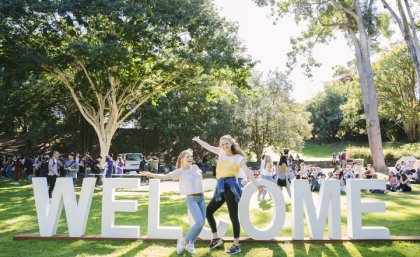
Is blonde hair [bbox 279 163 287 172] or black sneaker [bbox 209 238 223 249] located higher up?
blonde hair [bbox 279 163 287 172]

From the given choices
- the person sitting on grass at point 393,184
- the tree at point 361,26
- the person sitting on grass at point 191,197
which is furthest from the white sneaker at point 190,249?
the tree at point 361,26

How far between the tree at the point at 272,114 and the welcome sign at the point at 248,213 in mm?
25820

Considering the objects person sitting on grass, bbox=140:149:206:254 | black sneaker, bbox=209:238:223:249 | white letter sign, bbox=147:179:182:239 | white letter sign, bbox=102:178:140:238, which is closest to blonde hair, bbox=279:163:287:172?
white letter sign, bbox=147:179:182:239

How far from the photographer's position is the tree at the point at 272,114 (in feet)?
107

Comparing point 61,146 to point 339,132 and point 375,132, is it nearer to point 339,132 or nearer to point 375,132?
point 375,132

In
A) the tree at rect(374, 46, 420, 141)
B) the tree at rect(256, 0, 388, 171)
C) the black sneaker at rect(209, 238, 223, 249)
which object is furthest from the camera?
the tree at rect(374, 46, 420, 141)

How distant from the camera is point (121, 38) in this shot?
16.1m

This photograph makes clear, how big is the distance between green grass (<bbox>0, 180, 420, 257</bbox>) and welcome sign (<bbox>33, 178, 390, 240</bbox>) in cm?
22

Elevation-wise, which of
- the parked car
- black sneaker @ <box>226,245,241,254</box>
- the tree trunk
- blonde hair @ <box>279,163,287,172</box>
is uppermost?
the tree trunk

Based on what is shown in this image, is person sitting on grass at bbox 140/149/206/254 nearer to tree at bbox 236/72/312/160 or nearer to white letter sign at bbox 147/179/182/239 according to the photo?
white letter sign at bbox 147/179/182/239

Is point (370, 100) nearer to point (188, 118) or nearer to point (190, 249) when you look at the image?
point (188, 118)

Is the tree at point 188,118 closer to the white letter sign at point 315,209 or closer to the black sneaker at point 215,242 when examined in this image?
the white letter sign at point 315,209

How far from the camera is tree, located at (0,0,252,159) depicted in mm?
14805

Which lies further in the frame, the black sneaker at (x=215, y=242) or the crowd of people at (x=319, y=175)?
the crowd of people at (x=319, y=175)
